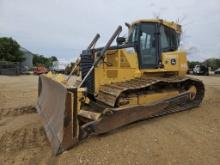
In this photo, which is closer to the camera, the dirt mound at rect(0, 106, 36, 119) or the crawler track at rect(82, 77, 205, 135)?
the crawler track at rect(82, 77, 205, 135)

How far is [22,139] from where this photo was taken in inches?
198

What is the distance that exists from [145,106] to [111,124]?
1.10 meters

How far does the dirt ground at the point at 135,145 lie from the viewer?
4.00m

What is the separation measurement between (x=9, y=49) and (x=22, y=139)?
40.1 m

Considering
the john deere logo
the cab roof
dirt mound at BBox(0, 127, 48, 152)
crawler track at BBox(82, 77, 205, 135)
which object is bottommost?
dirt mound at BBox(0, 127, 48, 152)

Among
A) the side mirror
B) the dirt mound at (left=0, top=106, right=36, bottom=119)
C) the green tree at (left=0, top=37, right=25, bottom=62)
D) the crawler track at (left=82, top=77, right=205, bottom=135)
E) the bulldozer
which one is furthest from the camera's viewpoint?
the green tree at (left=0, top=37, right=25, bottom=62)

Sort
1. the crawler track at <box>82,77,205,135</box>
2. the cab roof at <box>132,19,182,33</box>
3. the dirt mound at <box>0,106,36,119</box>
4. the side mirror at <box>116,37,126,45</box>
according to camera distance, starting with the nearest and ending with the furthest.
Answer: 1. the crawler track at <box>82,77,205,135</box>
2. the side mirror at <box>116,37,126,45</box>
3. the cab roof at <box>132,19,182,33</box>
4. the dirt mound at <box>0,106,36,119</box>

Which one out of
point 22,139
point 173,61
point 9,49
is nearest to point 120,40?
point 173,61

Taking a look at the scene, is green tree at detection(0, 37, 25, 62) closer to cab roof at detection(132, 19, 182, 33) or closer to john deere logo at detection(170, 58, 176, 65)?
cab roof at detection(132, 19, 182, 33)

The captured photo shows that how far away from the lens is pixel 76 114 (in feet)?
14.4

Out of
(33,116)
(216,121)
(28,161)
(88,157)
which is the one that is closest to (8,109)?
(33,116)

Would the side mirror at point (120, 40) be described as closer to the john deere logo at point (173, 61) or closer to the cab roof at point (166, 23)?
the cab roof at point (166, 23)

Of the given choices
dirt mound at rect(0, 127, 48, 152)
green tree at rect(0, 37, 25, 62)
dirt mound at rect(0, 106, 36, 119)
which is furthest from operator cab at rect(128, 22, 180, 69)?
green tree at rect(0, 37, 25, 62)

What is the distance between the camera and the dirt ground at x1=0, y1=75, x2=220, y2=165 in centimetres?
400
